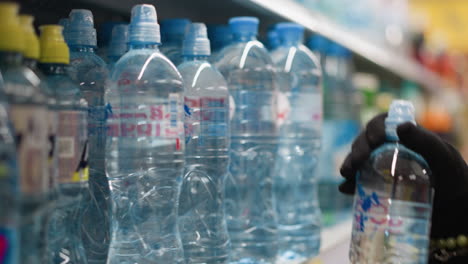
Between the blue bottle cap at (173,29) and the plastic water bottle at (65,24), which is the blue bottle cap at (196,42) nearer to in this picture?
the blue bottle cap at (173,29)

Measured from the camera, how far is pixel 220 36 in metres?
1.95

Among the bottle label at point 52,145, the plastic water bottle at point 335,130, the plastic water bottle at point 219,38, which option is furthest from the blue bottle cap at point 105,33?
the plastic water bottle at point 335,130

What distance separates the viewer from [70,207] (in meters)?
1.36

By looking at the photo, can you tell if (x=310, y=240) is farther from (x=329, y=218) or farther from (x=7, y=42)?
(x=7, y=42)

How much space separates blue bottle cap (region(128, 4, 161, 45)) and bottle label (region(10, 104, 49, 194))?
17.6 inches

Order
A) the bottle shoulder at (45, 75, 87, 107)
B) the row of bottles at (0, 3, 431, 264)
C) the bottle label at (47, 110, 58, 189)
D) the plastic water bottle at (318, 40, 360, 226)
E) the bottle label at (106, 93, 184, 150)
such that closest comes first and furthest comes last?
the row of bottles at (0, 3, 431, 264) → the bottle label at (47, 110, 58, 189) → the bottle shoulder at (45, 75, 87, 107) → the bottle label at (106, 93, 184, 150) → the plastic water bottle at (318, 40, 360, 226)

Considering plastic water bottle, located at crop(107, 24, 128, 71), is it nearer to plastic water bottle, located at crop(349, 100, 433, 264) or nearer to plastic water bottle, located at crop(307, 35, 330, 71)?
plastic water bottle, located at crop(349, 100, 433, 264)

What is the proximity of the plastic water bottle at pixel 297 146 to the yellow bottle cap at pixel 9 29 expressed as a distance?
116 centimetres

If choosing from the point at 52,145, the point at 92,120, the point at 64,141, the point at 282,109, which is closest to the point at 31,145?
the point at 52,145

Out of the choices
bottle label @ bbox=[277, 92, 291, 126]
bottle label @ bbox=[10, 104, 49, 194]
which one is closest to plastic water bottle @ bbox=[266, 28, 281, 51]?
bottle label @ bbox=[277, 92, 291, 126]

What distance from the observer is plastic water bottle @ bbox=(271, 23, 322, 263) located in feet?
6.97

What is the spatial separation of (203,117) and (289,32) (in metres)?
0.72

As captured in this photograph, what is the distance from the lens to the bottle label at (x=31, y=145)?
0.97m

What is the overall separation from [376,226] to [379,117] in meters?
0.38
